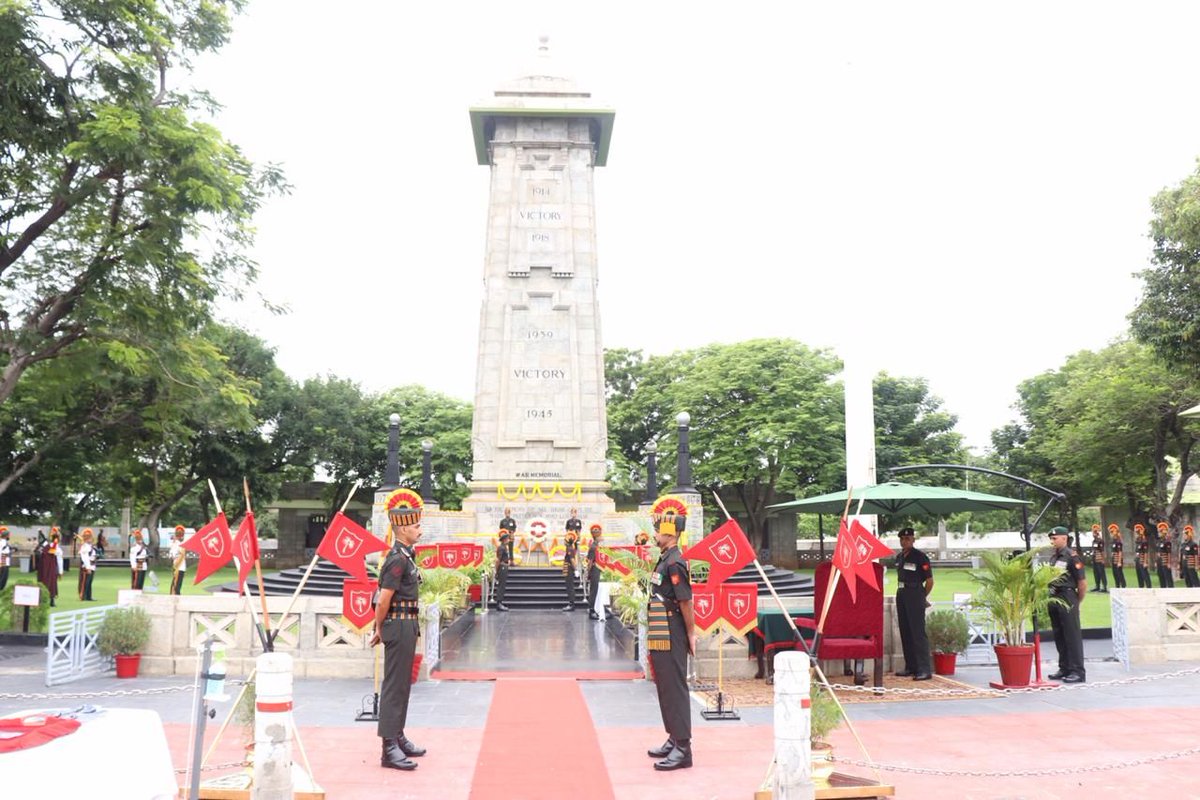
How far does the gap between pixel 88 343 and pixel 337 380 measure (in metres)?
29.8

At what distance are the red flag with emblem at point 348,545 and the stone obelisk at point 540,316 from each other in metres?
18.9

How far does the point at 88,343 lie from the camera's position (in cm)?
1688

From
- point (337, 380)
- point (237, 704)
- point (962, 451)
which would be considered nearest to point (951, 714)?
point (237, 704)

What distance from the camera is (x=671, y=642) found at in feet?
25.3

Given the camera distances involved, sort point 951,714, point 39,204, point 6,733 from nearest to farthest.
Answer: point 6,733 → point 951,714 → point 39,204

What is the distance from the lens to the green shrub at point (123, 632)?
1186cm

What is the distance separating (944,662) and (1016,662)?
4.50 ft

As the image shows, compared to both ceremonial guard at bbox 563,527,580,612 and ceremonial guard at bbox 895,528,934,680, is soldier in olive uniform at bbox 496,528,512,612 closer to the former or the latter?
ceremonial guard at bbox 563,527,580,612

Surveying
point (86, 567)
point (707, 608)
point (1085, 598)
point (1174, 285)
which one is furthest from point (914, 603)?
point (86, 567)

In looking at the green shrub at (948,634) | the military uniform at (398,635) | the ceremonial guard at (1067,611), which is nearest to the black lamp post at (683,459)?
the green shrub at (948,634)

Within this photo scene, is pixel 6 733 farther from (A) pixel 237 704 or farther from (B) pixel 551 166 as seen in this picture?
(B) pixel 551 166

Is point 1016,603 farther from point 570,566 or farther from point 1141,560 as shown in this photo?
point 1141,560

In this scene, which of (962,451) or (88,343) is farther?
(962,451)

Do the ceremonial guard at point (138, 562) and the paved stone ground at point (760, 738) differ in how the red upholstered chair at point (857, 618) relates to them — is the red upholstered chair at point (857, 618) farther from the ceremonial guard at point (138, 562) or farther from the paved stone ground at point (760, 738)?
the ceremonial guard at point (138, 562)
